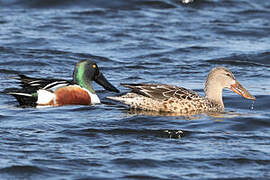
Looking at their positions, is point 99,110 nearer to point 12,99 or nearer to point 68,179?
point 12,99

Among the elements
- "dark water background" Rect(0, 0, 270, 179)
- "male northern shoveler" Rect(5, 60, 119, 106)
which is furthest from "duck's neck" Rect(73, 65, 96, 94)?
"dark water background" Rect(0, 0, 270, 179)

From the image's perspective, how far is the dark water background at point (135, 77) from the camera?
7.99m

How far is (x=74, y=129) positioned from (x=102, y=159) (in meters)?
1.47

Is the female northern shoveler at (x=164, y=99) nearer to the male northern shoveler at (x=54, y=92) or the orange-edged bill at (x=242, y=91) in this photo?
the orange-edged bill at (x=242, y=91)

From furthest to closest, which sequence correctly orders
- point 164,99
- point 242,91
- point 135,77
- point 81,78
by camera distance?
point 135,77, point 81,78, point 242,91, point 164,99

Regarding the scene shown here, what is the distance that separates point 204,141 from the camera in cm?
898

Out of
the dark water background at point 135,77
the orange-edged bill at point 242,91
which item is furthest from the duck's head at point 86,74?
the orange-edged bill at point 242,91

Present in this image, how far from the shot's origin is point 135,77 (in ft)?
45.4

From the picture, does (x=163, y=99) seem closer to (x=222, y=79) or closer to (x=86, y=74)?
(x=222, y=79)

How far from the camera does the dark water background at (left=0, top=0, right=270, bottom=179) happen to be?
26.2ft

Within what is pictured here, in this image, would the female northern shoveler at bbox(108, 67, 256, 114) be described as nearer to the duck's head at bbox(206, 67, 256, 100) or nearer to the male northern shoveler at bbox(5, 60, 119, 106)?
the duck's head at bbox(206, 67, 256, 100)

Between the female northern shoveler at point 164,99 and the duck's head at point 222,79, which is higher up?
the duck's head at point 222,79

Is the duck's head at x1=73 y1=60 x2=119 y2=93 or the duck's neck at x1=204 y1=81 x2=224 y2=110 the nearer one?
the duck's neck at x1=204 y1=81 x2=224 y2=110

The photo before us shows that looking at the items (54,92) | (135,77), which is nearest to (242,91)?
(54,92)
